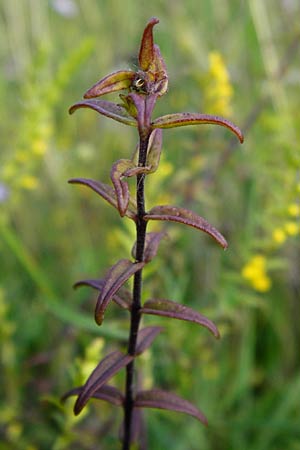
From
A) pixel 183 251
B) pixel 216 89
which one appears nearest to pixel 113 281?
pixel 216 89

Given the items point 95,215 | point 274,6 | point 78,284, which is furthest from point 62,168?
point 78,284

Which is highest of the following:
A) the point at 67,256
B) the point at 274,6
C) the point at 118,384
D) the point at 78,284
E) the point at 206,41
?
the point at 274,6

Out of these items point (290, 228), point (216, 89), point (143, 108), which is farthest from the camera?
point (216, 89)

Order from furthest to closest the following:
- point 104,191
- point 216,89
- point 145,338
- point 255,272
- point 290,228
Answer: point 216,89 → point 255,272 → point 290,228 → point 145,338 → point 104,191

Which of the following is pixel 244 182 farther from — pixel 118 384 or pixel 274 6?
pixel 274 6

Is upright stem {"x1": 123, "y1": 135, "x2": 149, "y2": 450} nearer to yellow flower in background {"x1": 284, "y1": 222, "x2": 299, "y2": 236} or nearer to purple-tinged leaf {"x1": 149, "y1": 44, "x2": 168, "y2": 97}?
purple-tinged leaf {"x1": 149, "y1": 44, "x2": 168, "y2": 97}

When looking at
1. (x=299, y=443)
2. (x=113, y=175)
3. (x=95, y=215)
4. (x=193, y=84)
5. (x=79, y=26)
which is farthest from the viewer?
(x=79, y=26)

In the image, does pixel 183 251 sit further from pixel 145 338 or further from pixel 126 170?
pixel 126 170

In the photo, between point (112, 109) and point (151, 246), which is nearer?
point (112, 109)
